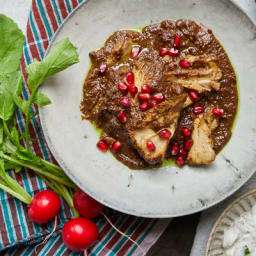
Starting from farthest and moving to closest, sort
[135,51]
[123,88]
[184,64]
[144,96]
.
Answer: [135,51] → [184,64] → [123,88] → [144,96]

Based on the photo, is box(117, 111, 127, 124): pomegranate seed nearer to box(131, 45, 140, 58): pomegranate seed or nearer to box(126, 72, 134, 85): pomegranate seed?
box(126, 72, 134, 85): pomegranate seed

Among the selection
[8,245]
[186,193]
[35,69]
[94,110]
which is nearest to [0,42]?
[35,69]

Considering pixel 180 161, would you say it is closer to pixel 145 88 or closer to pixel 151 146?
pixel 151 146

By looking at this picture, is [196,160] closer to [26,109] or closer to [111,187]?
[111,187]

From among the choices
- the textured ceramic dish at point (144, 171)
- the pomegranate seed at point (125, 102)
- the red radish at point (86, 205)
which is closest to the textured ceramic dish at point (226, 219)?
the textured ceramic dish at point (144, 171)

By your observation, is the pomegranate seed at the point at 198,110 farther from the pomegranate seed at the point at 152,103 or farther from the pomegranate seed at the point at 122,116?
the pomegranate seed at the point at 122,116

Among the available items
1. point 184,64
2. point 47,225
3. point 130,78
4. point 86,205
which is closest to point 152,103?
point 130,78
